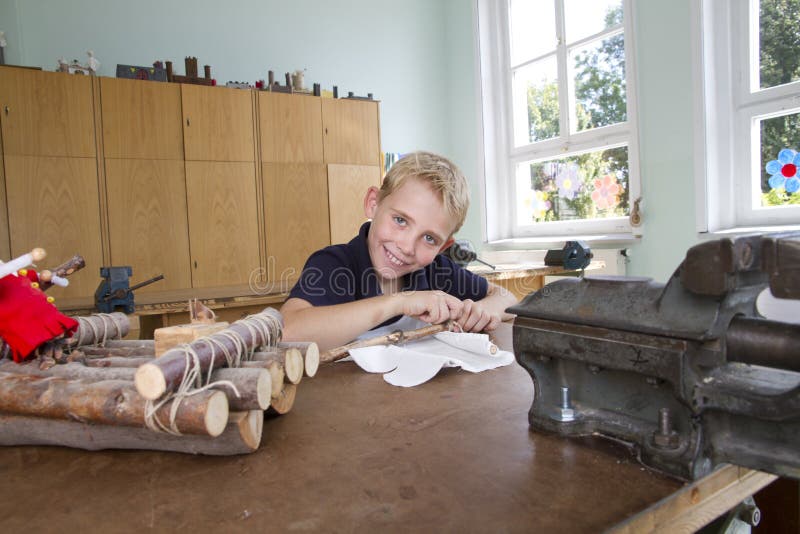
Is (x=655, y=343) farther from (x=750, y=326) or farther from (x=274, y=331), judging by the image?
(x=274, y=331)

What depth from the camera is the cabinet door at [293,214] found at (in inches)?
173

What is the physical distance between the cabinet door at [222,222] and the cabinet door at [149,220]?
77 mm

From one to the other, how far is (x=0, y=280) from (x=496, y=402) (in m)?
0.85

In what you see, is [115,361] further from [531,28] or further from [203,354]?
[531,28]

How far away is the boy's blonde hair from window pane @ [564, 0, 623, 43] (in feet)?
10.3

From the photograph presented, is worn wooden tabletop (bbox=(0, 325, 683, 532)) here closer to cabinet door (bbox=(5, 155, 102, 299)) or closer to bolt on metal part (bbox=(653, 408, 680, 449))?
bolt on metal part (bbox=(653, 408, 680, 449))

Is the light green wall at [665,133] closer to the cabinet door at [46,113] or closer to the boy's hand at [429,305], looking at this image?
the boy's hand at [429,305]

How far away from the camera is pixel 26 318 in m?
0.78

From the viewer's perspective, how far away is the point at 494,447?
2.40 ft

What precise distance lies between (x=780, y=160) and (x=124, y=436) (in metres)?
3.72

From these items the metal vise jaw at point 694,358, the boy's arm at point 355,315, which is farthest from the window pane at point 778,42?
the metal vise jaw at point 694,358

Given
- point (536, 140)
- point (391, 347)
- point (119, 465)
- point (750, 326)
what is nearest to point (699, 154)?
point (536, 140)

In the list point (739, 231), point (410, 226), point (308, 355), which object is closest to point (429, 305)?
point (410, 226)

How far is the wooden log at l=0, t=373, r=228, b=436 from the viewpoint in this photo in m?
0.64
